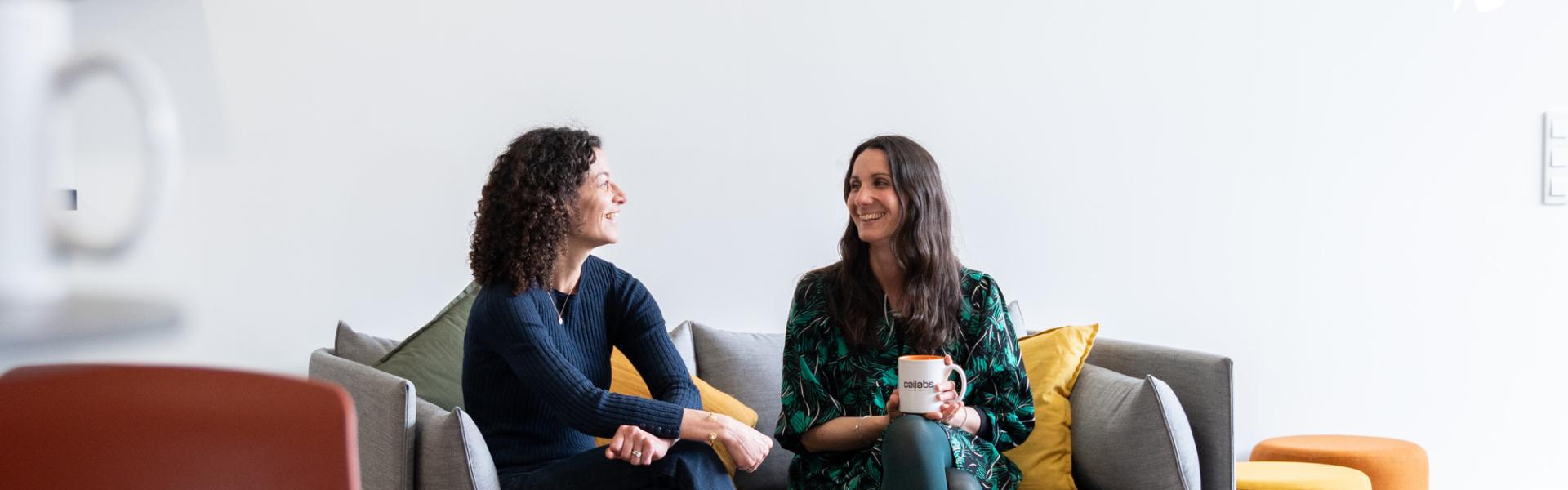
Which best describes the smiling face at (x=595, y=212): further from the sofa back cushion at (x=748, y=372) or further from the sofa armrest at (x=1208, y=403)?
the sofa armrest at (x=1208, y=403)

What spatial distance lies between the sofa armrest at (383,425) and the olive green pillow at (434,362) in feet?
0.58

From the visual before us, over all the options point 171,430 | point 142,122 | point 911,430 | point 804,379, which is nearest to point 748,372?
point 804,379

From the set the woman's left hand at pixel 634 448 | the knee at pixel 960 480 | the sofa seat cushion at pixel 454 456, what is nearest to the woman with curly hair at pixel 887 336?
the knee at pixel 960 480

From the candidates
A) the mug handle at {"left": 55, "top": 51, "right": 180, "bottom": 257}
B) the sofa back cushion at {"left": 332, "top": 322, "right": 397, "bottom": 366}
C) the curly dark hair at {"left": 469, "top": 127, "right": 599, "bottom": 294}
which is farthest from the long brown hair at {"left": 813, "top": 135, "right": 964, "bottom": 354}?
the mug handle at {"left": 55, "top": 51, "right": 180, "bottom": 257}

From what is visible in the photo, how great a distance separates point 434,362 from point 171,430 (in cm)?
112

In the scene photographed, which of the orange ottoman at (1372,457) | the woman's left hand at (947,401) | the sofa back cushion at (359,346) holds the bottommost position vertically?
the orange ottoman at (1372,457)

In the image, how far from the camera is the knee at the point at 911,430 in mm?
1758

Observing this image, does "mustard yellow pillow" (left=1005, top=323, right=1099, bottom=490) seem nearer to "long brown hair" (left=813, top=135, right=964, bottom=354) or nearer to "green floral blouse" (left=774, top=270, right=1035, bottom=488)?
"green floral blouse" (left=774, top=270, right=1035, bottom=488)

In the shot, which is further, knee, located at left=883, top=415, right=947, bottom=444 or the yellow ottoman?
the yellow ottoman

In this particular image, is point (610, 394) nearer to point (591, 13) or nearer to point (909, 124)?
point (591, 13)

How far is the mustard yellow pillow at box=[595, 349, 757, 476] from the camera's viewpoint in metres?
2.31

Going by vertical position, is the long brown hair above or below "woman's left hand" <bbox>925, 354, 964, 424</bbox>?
above

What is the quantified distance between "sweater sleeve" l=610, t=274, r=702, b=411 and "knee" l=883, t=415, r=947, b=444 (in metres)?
0.37

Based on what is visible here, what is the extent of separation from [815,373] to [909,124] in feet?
3.52
